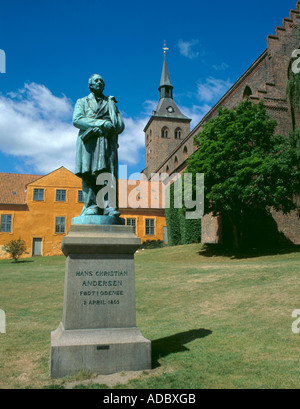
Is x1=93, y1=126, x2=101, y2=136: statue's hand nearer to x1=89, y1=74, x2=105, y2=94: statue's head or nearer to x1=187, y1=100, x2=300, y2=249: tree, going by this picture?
x1=89, y1=74, x2=105, y2=94: statue's head

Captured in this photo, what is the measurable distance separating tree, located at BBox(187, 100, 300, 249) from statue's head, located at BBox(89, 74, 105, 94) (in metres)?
15.7

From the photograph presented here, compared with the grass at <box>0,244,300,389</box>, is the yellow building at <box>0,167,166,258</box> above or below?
above

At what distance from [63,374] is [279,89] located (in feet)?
95.4

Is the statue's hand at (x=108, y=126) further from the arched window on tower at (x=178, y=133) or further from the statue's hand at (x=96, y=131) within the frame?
the arched window on tower at (x=178, y=133)

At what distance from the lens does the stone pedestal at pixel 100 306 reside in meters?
4.88

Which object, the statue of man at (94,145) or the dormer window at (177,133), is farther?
the dormer window at (177,133)

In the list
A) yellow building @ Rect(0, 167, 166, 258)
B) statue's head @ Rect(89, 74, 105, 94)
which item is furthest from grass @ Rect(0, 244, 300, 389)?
yellow building @ Rect(0, 167, 166, 258)

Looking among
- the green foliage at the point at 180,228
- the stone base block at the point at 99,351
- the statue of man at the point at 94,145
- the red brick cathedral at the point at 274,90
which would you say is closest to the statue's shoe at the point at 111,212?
the statue of man at the point at 94,145

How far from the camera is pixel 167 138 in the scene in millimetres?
67375

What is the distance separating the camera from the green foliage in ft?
106

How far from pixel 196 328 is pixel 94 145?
4.43 meters

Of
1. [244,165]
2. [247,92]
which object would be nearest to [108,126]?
[244,165]

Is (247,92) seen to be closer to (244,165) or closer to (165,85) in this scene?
(244,165)

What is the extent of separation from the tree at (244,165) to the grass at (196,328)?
7.31m
